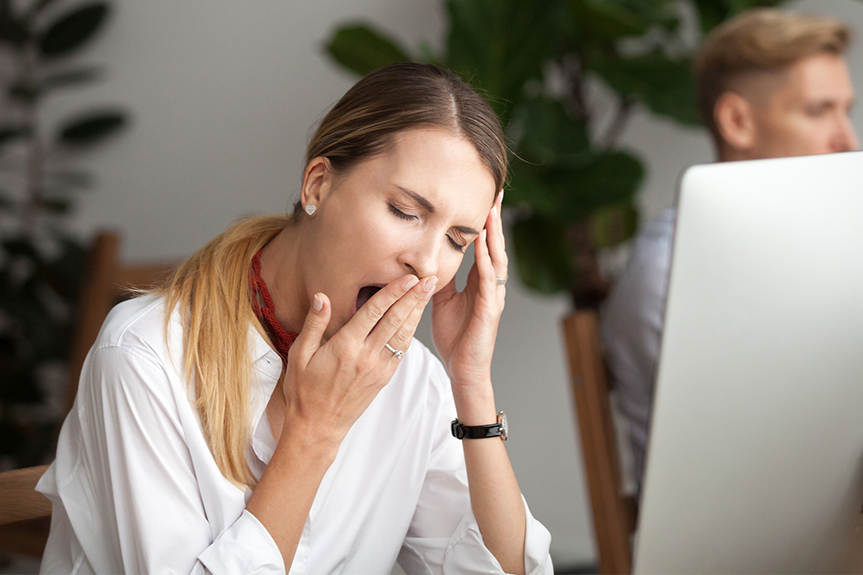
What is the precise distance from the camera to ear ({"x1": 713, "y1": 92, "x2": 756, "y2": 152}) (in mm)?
1170

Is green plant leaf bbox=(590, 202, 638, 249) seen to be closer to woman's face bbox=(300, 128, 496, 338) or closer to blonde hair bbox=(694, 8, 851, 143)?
blonde hair bbox=(694, 8, 851, 143)

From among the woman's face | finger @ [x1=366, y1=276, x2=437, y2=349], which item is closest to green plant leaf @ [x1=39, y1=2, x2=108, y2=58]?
the woman's face

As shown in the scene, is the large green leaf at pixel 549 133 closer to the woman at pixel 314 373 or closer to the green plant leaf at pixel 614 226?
the green plant leaf at pixel 614 226

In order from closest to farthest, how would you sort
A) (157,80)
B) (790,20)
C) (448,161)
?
1. (448,161)
2. (790,20)
3. (157,80)

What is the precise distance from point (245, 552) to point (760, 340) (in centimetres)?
45

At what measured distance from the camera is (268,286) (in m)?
0.75

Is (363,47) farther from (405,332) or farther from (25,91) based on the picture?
(25,91)

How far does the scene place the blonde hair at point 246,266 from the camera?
64 centimetres

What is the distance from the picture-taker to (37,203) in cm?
220

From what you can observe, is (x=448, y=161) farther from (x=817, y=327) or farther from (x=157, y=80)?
(x=157, y=80)

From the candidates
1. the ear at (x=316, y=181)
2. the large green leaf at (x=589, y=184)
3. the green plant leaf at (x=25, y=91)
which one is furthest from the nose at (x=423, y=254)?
the green plant leaf at (x=25, y=91)

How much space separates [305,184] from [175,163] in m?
1.63

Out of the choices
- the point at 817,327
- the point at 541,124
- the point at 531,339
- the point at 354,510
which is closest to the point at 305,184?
the point at 354,510

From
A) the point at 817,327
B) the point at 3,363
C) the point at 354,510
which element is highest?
the point at 817,327
